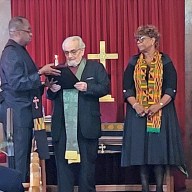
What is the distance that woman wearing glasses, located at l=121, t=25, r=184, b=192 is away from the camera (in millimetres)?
4809

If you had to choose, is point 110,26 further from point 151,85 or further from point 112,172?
point 112,172

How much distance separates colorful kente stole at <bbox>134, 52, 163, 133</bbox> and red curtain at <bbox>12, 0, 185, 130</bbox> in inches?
33.0

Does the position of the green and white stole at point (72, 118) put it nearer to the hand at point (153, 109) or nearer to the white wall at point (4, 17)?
the hand at point (153, 109)

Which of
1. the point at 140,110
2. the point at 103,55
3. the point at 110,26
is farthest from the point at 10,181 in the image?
the point at 110,26

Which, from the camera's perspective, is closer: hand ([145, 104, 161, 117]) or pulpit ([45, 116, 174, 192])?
hand ([145, 104, 161, 117])

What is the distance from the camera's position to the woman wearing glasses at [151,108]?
481 centimetres

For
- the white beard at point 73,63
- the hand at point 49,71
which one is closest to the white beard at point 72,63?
the white beard at point 73,63

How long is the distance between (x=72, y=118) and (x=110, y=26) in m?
1.53

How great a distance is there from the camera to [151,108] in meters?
4.79

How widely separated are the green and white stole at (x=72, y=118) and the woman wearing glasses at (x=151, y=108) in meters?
0.58

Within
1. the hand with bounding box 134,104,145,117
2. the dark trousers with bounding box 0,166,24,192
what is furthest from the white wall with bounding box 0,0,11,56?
the dark trousers with bounding box 0,166,24,192

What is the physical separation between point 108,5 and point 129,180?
1.77 metres

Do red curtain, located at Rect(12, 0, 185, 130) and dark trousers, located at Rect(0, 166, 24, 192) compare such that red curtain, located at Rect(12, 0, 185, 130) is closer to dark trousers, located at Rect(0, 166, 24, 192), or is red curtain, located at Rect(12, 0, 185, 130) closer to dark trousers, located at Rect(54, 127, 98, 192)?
dark trousers, located at Rect(54, 127, 98, 192)

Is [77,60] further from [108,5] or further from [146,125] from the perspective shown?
[108,5]
